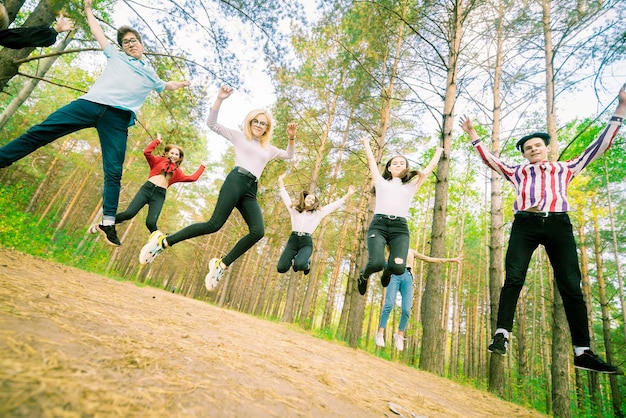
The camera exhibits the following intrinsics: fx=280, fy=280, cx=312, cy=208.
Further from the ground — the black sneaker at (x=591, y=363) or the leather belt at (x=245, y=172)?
the leather belt at (x=245, y=172)

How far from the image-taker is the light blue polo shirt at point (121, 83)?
296 centimetres

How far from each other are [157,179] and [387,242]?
3687 mm

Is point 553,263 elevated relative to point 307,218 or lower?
lower

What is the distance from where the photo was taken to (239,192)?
3.46 m

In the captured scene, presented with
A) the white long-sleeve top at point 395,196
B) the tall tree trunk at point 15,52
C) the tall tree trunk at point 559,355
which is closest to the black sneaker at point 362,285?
the white long-sleeve top at point 395,196

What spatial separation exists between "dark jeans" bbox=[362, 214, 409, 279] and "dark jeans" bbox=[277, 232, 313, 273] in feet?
4.06

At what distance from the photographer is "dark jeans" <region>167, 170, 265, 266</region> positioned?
3.37 meters

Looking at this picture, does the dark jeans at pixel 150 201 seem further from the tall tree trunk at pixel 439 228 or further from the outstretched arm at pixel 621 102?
the outstretched arm at pixel 621 102

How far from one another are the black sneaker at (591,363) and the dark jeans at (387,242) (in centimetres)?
177

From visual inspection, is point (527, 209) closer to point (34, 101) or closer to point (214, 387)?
point (214, 387)

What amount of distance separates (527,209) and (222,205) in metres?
3.42

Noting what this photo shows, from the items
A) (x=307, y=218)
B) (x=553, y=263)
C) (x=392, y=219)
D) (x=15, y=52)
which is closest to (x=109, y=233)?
(x=15, y=52)

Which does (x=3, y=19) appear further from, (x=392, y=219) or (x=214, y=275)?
(x=392, y=219)

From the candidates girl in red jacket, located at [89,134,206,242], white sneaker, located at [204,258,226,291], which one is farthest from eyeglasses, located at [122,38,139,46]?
white sneaker, located at [204,258,226,291]
